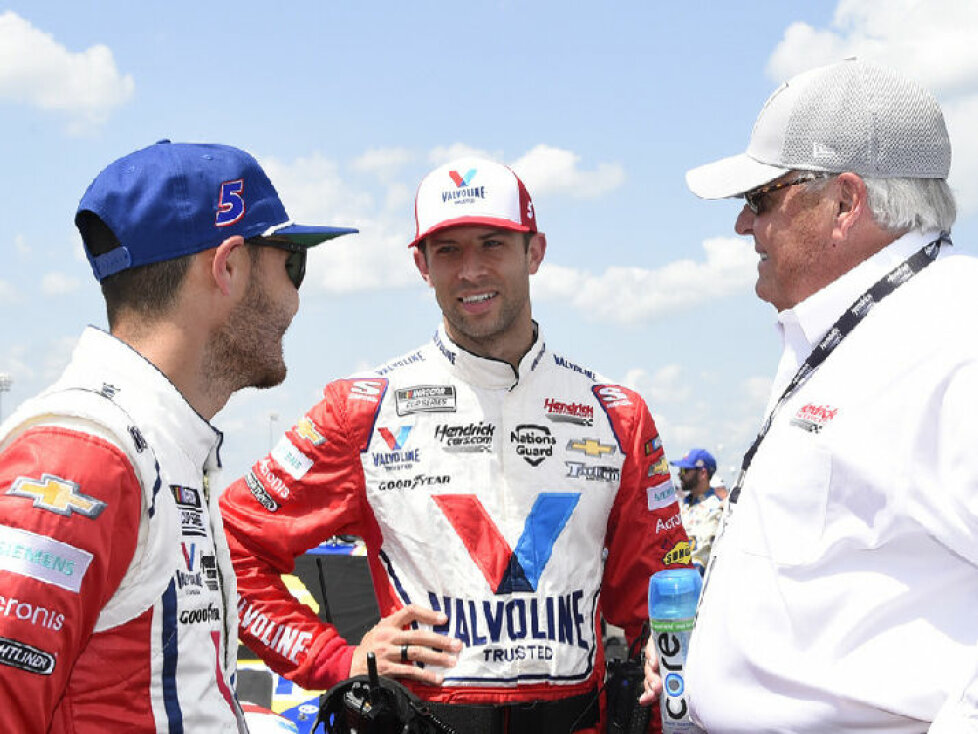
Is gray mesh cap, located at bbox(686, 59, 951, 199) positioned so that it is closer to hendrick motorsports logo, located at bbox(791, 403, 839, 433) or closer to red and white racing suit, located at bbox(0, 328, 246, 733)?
hendrick motorsports logo, located at bbox(791, 403, 839, 433)

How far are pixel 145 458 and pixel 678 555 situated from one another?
224 centimetres

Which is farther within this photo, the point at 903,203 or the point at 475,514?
the point at 475,514

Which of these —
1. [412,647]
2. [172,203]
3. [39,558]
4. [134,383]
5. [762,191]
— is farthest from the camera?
[412,647]

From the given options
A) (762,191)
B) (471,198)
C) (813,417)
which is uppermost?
(471,198)

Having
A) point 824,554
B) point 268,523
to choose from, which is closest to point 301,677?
point 268,523

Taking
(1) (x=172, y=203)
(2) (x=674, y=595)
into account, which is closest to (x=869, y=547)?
(2) (x=674, y=595)

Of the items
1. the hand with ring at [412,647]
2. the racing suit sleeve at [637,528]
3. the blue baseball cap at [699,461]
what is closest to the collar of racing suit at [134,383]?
the hand with ring at [412,647]

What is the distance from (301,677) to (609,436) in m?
1.41

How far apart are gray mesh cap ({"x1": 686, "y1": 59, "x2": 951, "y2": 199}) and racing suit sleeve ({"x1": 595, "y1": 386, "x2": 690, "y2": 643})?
1.24 meters

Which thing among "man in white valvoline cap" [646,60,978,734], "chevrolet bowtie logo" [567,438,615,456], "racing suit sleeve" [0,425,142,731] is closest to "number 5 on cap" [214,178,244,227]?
"racing suit sleeve" [0,425,142,731]

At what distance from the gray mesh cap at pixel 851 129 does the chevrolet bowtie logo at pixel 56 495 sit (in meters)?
1.78

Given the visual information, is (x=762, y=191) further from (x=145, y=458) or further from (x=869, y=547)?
(x=145, y=458)

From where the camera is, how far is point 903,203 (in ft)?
7.73

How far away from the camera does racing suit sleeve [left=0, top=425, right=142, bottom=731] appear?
1.55 meters
